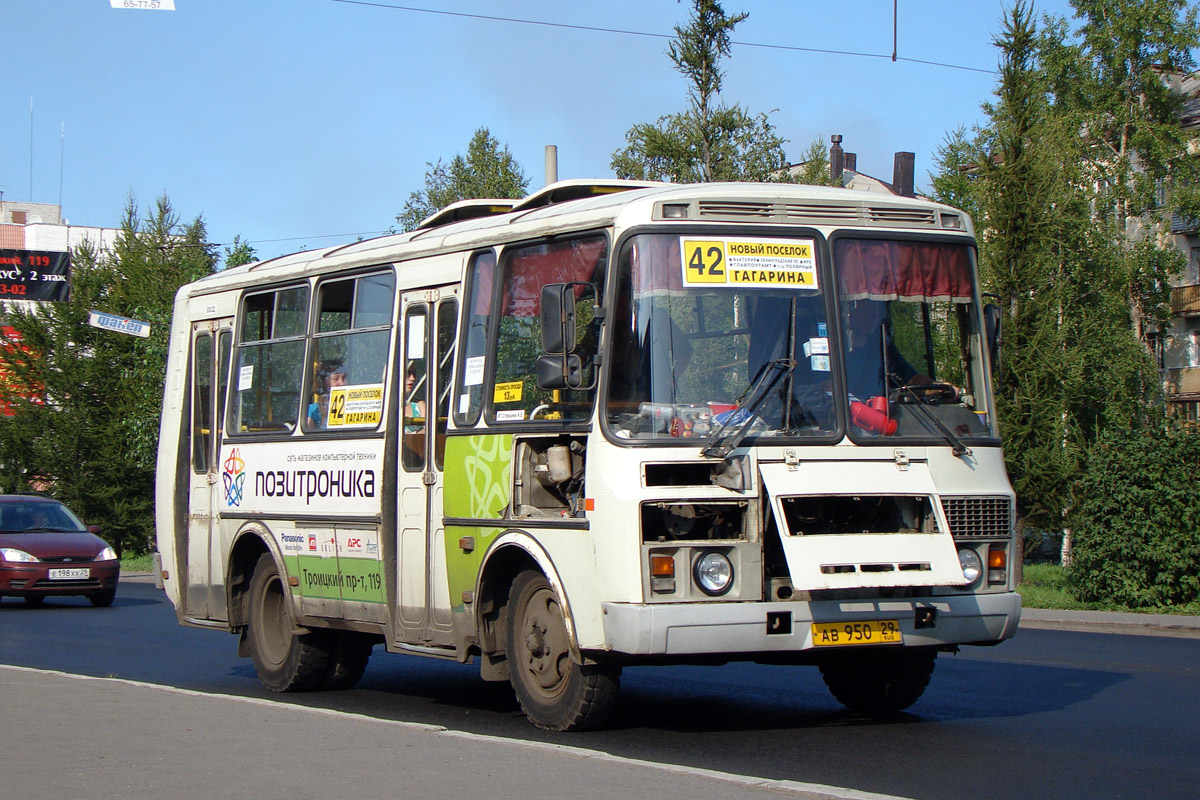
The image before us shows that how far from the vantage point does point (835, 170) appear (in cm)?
4653

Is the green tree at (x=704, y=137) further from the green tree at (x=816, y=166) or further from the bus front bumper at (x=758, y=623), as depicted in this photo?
the bus front bumper at (x=758, y=623)

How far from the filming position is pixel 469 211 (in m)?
11.6

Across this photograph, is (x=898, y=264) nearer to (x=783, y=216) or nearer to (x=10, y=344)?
(x=783, y=216)

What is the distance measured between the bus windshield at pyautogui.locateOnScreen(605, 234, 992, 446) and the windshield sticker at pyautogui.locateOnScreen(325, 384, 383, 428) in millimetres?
2886

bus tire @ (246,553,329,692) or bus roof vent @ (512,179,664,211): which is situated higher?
bus roof vent @ (512,179,664,211)

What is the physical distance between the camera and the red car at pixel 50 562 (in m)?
22.4

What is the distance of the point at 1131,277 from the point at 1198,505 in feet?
89.6

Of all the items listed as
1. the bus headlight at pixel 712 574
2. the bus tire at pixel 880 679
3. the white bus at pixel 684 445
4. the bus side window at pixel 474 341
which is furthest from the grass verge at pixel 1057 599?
the bus headlight at pixel 712 574

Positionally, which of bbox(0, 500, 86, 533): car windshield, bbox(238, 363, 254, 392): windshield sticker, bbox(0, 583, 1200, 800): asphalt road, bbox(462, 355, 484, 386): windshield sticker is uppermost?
bbox(238, 363, 254, 392): windshield sticker

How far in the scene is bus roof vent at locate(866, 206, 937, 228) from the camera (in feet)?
29.6

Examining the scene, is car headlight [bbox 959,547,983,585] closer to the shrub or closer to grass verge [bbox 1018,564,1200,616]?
grass verge [bbox 1018,564,1200,616]

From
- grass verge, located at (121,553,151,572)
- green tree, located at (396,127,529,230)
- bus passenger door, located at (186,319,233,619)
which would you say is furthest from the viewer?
green tree, located at (396,127,529,230)

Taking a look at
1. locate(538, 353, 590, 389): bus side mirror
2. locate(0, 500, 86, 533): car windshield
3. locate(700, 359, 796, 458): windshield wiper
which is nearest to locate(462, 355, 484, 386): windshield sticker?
locate(538, 353, 590, 389): bus side mirror

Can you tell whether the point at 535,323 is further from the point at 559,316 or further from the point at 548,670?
the point at 548,670
